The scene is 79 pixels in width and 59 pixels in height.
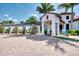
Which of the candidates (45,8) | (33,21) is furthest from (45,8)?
(33,21)

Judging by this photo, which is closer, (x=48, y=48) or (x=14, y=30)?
(x=48, y=48)

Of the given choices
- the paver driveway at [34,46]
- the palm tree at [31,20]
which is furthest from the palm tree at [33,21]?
the paver driveway at [34,46]

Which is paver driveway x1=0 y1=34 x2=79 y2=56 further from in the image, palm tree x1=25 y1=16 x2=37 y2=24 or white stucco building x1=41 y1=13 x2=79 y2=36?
palm tree x1=25 y1=16 x2=37 y2=24

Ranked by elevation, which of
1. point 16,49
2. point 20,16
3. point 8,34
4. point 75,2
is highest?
point 75,2

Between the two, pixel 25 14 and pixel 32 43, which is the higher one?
pixel 25 14

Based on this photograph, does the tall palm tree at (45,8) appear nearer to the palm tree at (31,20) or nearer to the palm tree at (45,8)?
the palm tree at (45,8)

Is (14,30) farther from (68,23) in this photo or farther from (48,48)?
(68,23)

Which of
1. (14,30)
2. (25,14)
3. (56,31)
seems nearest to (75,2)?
(56,31)

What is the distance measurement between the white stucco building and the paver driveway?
0.68ft

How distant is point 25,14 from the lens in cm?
447

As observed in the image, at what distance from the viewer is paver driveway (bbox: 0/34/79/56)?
167 inches

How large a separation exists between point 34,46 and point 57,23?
2.46ft

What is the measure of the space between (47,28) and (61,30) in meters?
0.33

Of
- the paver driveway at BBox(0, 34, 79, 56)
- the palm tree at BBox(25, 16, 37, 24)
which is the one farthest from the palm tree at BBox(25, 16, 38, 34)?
the paver driveway at BBox(0, 34, 79, 56)
